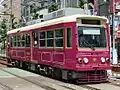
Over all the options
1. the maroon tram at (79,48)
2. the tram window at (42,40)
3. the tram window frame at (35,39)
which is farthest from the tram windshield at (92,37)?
the tram window frame at (35,39)

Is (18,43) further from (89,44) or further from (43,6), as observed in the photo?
(43,6)

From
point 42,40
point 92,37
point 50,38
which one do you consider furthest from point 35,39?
point 92,37

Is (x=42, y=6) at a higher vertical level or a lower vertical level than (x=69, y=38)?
higher

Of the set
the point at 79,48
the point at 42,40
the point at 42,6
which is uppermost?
the point at 42,6

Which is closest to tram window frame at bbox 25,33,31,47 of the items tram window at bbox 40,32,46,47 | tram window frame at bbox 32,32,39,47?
tram window frame at bbox 32,32,39,47

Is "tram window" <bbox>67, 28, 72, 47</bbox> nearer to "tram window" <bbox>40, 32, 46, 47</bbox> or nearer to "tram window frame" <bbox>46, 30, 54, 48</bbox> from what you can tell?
"tram window frame" <bbox>46, 30, 54, 48</bbox>

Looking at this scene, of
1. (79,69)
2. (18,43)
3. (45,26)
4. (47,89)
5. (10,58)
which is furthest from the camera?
(10,58)

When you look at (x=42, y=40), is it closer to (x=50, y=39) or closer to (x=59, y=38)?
(x=50, y=39)

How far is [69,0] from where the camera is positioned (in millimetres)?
49781

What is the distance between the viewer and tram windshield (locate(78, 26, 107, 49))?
1694cm

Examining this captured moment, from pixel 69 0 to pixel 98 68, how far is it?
109ft

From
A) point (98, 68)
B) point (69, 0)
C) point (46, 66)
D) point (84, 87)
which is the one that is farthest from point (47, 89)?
point (69, 0)

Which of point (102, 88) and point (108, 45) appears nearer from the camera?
point (102, 88)

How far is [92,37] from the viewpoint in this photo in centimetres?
1722
